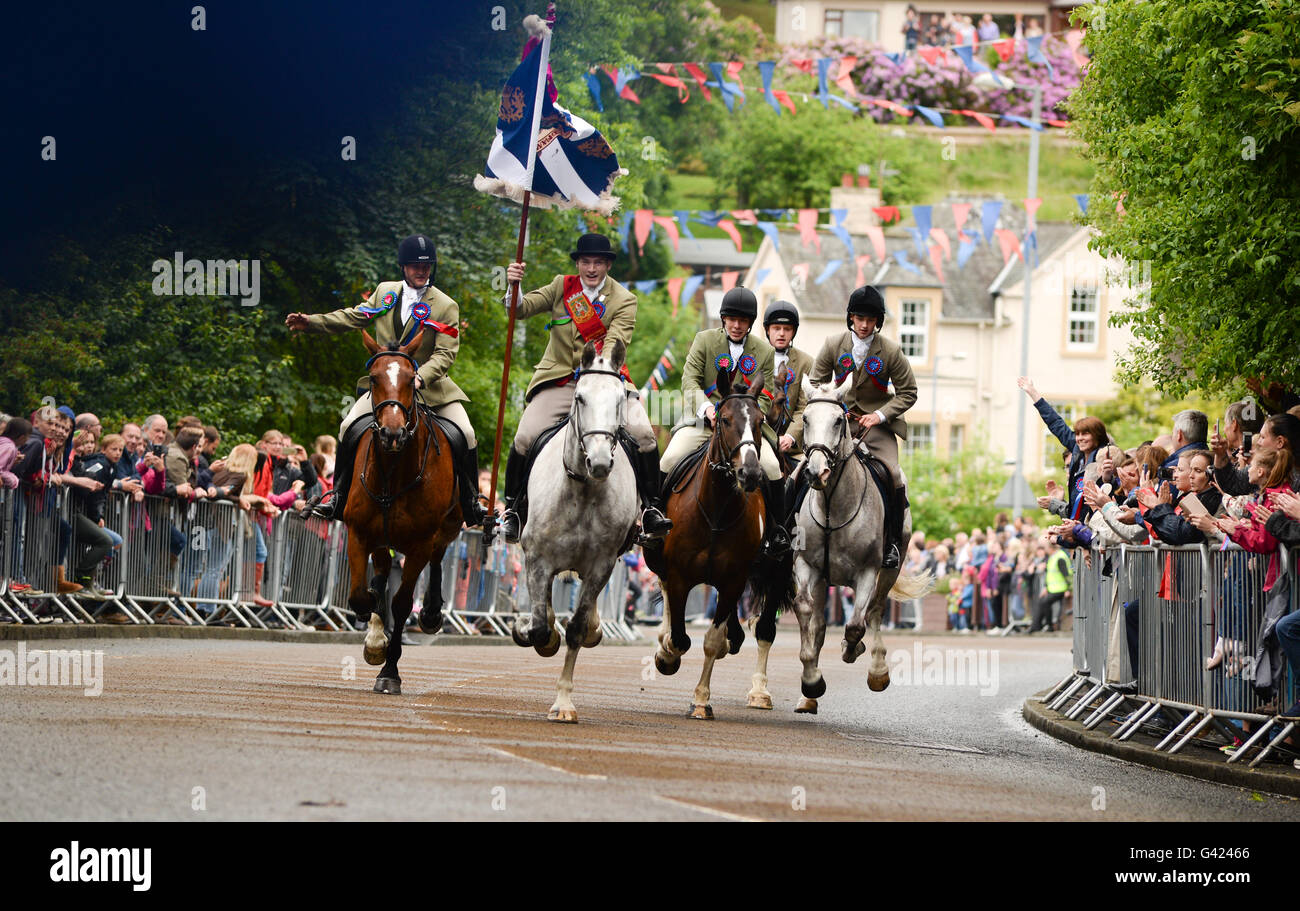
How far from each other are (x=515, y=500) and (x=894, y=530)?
145 inches

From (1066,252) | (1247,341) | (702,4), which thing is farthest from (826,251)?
(1247,341)

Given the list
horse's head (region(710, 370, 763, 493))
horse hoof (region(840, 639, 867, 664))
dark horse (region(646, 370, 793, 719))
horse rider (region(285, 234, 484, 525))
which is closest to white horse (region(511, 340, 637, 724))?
horse's head (region(710, 370, 763, 493))

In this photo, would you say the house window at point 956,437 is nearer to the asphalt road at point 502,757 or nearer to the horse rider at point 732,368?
the asphalt road at point 502,757

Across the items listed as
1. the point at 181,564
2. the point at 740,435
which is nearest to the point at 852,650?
the point at 740,435

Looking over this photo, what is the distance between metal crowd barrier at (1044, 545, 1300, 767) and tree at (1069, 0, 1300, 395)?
181cm

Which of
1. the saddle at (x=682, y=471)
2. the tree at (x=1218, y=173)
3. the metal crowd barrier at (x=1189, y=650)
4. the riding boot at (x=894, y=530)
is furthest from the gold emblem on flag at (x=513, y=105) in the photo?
the metal crowd barrier at (x=1189, y=650)

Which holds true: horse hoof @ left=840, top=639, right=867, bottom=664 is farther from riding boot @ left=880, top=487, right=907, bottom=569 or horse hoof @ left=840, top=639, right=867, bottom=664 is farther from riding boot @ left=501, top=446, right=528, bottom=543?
riding boot @ left=501, top=446, right=528, bottom=543

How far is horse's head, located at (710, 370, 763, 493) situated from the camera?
551 inches

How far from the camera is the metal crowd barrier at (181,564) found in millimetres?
20344

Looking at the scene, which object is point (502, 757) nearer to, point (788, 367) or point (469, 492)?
point (469, 492)

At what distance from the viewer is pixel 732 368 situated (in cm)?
1526

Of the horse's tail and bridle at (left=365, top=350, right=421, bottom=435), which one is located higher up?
bridle at (left=365, top=350, right=421, bottom=435)
